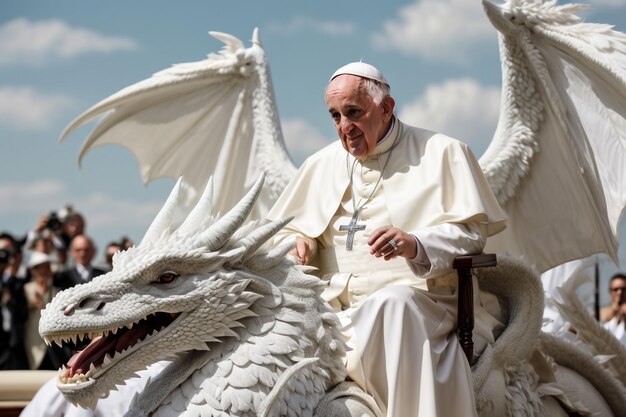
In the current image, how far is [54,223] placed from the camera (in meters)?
11.1

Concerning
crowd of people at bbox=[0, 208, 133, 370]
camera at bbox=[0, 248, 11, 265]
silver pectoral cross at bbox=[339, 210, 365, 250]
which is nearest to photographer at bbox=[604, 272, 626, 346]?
crowd of people at bbox=[0, 208, 133, 370]

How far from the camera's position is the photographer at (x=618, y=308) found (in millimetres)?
10856

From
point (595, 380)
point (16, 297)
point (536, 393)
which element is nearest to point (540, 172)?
point (595, 380)

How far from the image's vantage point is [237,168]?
9305 mm

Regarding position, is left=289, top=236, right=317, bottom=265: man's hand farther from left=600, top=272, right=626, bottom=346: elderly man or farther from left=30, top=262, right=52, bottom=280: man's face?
left=600, top=272, right=626, bottom=346: elderly man

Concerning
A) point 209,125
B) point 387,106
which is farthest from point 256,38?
point 387,106

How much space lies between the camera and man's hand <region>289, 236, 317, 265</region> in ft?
17.1

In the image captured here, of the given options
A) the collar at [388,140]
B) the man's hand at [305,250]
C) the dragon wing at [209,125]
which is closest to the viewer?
the man's hand at [305,250]

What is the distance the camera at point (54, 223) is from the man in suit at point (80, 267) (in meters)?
0.97

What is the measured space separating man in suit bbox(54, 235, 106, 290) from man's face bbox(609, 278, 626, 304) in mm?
4895

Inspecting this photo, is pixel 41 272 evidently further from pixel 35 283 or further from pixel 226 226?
pixel 226 226

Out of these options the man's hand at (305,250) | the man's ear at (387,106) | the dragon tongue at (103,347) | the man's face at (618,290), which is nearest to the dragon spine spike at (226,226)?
the dragon tongue at (103,347)

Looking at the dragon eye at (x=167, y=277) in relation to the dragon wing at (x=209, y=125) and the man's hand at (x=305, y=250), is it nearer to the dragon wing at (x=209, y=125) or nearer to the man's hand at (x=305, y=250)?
the man's hand at (x=305, y=250)

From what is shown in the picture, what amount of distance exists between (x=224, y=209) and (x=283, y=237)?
3461 millimetres
